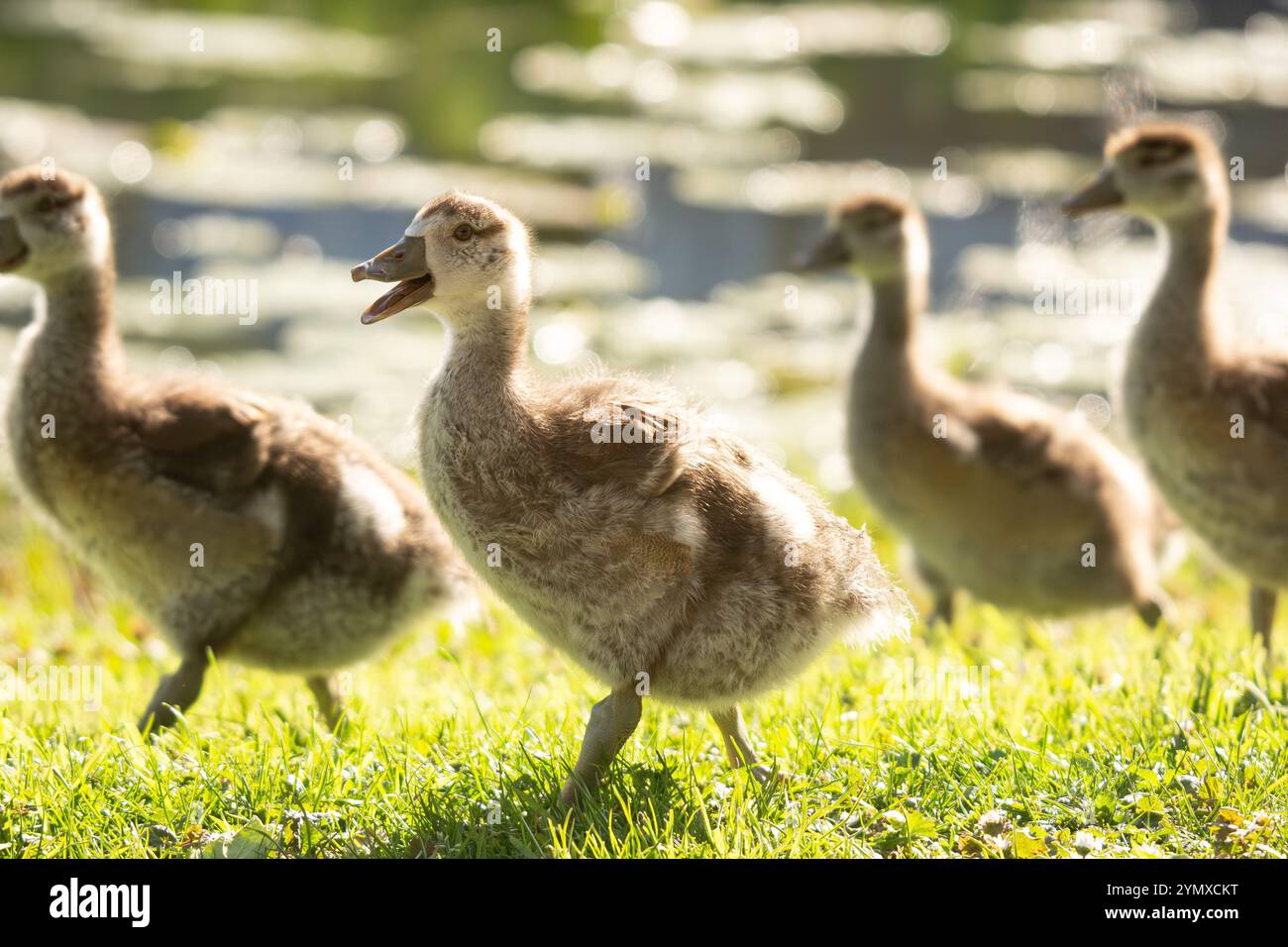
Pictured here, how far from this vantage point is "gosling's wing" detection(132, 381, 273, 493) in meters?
5.43

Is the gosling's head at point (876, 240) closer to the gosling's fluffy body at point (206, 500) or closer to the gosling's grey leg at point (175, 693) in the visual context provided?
the gosling's fluffy body at point (206, 500)

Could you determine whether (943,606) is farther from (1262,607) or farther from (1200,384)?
(1200,384)

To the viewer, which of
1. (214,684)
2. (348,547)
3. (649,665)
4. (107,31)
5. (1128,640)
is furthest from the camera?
(107,31)

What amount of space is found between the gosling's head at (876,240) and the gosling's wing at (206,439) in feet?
12.0

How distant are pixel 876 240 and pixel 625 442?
3.99m

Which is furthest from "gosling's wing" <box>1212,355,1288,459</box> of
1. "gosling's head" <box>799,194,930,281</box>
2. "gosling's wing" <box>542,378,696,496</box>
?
"gosling's wing" <box>542,378,696,496</box>

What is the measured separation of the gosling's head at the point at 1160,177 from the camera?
702cm

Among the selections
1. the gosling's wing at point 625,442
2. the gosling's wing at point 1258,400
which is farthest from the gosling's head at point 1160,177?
the gosling's wing at point 625,442

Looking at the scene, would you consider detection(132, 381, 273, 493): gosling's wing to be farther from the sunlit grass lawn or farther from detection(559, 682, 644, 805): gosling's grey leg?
detection(559, 682, 644, 805): gosling's grey leg

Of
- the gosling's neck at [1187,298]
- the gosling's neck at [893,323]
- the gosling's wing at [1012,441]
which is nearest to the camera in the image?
the gosling's neck at [1187,298]
